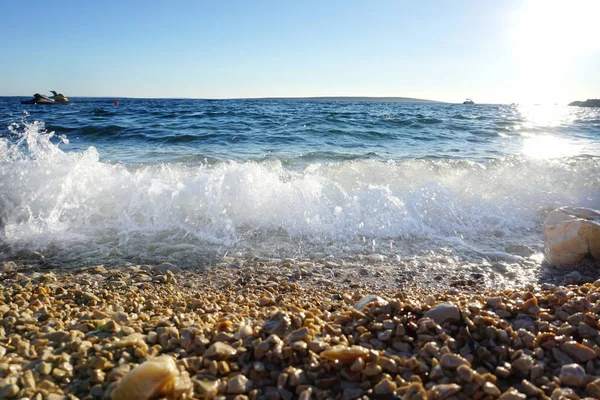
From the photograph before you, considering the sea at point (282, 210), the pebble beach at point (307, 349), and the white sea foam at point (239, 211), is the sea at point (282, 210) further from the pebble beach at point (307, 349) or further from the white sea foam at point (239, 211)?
the pebble beach at point (307, 349)

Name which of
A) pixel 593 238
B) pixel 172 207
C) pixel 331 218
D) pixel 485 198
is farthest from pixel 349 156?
pixel 593 238

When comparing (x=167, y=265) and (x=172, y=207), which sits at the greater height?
(x=172, y=207)

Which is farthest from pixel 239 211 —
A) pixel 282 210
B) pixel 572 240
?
pixel 572 240

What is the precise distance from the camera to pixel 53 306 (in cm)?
241

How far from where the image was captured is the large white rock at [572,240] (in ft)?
10.6

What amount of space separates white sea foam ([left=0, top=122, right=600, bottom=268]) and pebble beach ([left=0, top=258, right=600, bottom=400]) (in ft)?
4.18

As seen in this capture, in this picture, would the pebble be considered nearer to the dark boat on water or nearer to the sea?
the sea

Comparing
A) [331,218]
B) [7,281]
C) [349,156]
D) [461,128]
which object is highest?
[461,128]

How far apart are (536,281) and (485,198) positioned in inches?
83.9

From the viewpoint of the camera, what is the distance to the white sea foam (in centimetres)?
371

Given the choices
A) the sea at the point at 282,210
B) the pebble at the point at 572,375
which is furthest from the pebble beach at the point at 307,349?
the sea at the point at 282,210

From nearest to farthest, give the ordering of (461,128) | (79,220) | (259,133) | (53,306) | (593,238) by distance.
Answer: (53,306)
(593,238)
(79,220)
(259,133)
(461,128)

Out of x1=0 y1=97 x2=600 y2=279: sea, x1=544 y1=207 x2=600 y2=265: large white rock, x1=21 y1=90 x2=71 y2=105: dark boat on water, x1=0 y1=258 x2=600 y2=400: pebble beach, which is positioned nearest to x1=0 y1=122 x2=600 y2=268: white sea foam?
x1=0 y1=97 x2=600 y2=279: sea

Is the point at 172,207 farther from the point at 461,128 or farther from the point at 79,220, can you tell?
the point at 461,128
